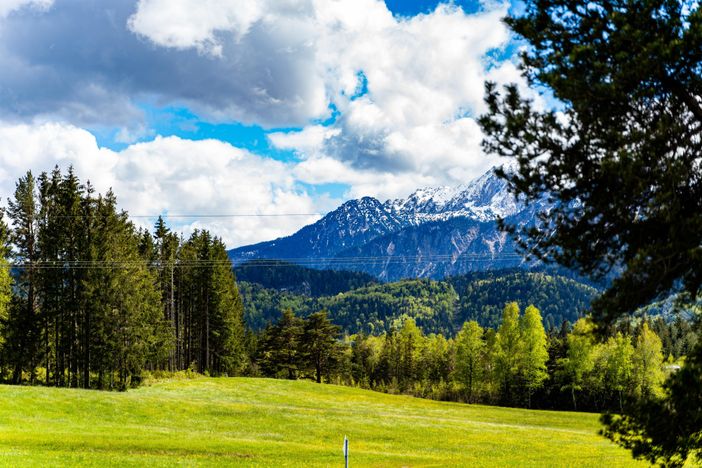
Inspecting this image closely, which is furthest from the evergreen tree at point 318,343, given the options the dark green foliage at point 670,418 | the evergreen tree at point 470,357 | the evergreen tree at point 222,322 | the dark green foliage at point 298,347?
the dark green foliage at point 670,418

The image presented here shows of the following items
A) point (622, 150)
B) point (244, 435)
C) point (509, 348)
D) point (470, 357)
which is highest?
point (622, 150)

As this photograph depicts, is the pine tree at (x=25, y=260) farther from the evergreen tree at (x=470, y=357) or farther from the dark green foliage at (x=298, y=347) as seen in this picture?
the evergreen tree at (x=470, y=357)

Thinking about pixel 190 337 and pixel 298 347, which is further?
pixel 298 347

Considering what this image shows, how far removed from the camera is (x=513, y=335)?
281 ft

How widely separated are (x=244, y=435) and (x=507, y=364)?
58.1 meters

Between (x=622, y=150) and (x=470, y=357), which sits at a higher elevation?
(x=622, y=150)

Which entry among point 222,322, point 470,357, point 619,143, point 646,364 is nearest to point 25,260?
point 222,322

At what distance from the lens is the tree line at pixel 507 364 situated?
8500 centimetres

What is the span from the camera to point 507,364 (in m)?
85.4

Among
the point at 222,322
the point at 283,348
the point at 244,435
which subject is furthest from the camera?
the point at 283,348

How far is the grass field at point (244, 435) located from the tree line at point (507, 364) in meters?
26.4

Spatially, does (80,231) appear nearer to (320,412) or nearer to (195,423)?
(195,423)

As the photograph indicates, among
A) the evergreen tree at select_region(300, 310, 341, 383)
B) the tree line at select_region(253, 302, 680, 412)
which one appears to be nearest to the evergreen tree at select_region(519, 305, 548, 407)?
the tree line at select_region(253, 302, 680, 412)

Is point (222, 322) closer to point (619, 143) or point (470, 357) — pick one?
point (470, 357)
